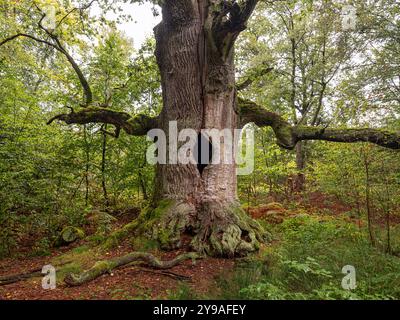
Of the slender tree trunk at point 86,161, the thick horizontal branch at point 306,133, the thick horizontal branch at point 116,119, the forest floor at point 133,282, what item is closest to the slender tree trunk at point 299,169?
the thick horizontal branch at point 306,133

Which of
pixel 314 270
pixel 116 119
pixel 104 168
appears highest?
pixel 116 119

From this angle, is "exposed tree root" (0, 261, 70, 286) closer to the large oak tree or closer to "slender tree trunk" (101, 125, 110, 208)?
the large oak tree

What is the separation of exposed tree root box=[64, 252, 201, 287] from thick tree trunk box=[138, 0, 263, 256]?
0.52m

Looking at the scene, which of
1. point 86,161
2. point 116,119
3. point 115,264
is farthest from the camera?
point 86,161

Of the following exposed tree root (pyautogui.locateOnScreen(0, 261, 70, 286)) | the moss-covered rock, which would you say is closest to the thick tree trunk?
exposed tree root (pyautogui.locateOnScreen(0, 261, 70, 286))

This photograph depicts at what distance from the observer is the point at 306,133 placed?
6.39 m

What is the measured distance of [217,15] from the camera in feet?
15.7

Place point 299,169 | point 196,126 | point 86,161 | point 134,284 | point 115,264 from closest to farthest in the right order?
point 134,284
point 115,264
point 196,126
point 86,161
point 299,169

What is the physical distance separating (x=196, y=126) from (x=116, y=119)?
231 centimetres

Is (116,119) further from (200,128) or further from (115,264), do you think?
(115,264)

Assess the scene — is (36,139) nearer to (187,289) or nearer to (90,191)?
(90,191)

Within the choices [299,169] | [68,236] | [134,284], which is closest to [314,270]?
[134,284]

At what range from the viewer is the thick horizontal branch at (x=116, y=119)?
21.3 ft
